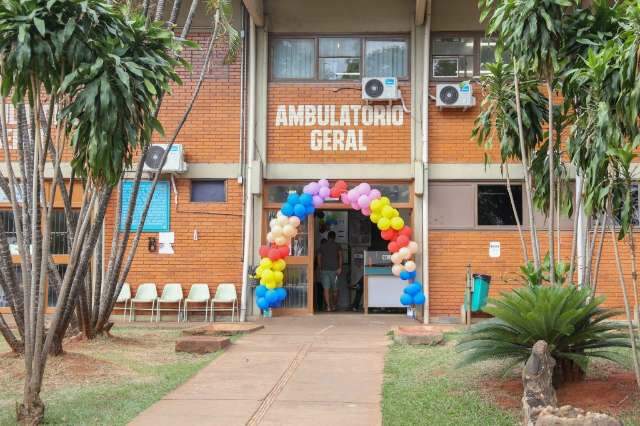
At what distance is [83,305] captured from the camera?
35.9 feet

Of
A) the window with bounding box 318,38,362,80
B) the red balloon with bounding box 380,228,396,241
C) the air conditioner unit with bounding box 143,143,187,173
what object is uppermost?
the window with bounding box 318,38,362,80

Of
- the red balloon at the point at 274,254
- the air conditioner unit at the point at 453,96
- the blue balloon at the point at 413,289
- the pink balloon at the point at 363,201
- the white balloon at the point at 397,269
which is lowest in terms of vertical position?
the blue balloon at the point at 413,289

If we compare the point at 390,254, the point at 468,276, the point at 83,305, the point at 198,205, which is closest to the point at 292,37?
the point at 198,205

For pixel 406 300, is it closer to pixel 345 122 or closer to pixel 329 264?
pixel 329 264

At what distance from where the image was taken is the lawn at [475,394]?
22.3ft

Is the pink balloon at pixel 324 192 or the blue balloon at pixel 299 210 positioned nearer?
the blue balloon at pixel 299 210

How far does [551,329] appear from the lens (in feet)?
24.0

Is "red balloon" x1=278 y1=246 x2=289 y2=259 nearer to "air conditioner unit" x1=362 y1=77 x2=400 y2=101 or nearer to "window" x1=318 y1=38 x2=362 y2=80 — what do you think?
"air conditioner unit" x1=362 y1=77 x2=400 y2=101

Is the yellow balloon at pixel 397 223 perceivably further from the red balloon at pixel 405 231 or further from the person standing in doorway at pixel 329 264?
the person standing in doorway at pixel 329 264

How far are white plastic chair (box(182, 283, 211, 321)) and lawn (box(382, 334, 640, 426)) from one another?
20.7 feet

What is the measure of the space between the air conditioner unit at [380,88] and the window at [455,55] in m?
0.94

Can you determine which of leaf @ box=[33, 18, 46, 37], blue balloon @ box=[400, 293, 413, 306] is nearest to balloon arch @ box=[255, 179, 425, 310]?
blue balloon @ box=[400, 293, 413, 306]

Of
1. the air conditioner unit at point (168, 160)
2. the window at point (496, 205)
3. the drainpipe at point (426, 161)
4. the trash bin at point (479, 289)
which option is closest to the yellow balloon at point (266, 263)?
the air conditioner unit at point (168, 160)

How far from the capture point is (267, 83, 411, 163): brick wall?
15.1 metres
